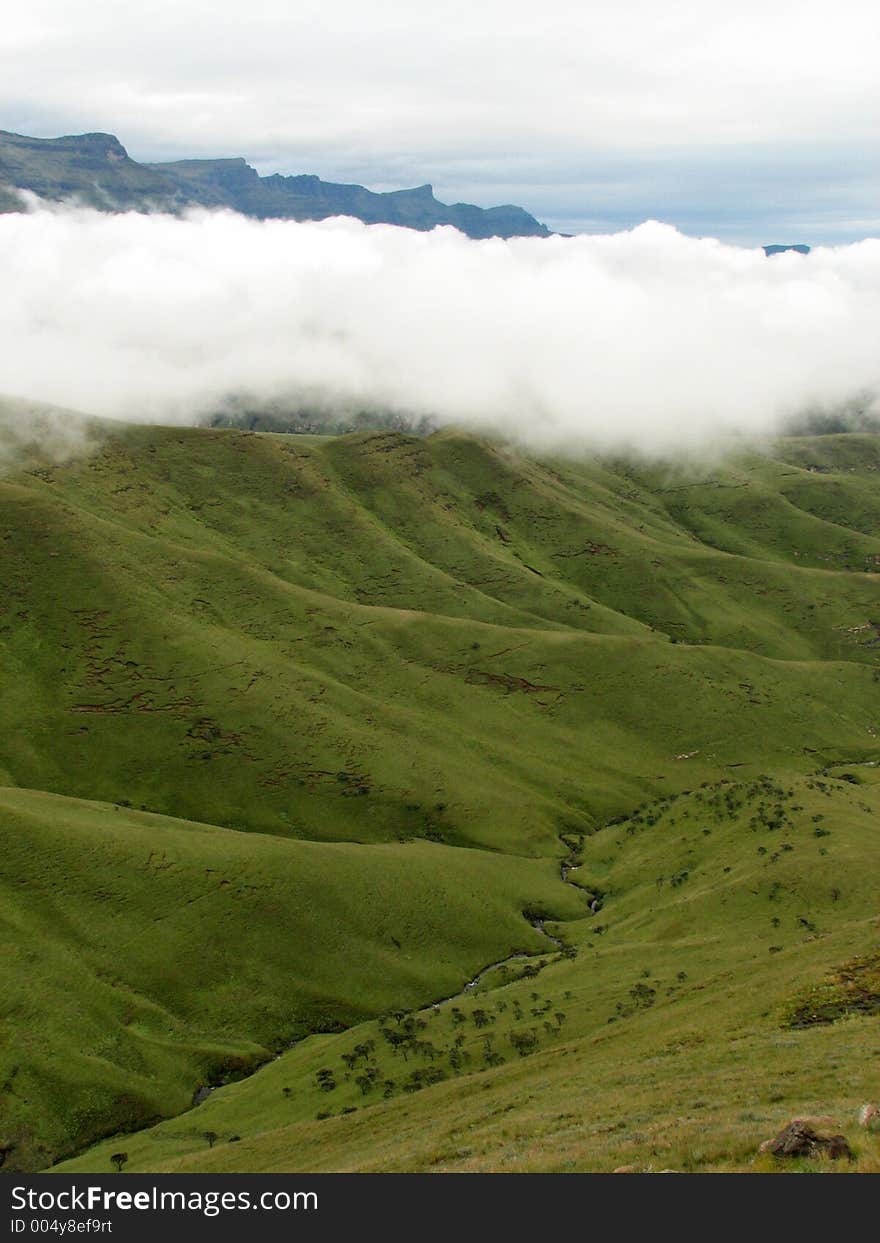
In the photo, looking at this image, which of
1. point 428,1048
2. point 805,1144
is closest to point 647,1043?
point 428,1048

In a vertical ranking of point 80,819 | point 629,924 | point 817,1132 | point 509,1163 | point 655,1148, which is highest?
point 817,1132

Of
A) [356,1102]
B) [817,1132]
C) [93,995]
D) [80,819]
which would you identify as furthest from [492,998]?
[817,1132]

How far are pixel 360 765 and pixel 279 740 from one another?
20101 mm

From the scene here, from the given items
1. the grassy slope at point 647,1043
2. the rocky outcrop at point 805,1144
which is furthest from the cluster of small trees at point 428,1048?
the rocky outcrop at point 805,1144

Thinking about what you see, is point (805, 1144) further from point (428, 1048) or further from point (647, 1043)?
point (428, 1048)

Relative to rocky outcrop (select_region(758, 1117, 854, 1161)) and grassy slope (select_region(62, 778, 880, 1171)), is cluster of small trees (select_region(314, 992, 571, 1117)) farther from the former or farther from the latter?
rocky outcrop (select_region(758, 1117, 854, 1161))

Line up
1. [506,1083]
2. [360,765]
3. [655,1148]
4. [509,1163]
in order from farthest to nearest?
1. [360,765]
2. [506,1083]
3. [509,1163]
4. [655,1148]

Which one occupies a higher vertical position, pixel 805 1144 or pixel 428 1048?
pixel 805 1144

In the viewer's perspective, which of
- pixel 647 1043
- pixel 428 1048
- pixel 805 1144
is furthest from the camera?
pixel 428 1048

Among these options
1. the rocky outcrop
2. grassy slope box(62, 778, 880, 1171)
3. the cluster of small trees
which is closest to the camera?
the rocky outcrop

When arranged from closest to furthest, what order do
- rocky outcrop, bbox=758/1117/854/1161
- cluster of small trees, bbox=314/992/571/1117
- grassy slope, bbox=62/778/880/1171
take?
rocky outcrop, bbox=758/1117/854/1161, grassy slope, bbox=62/778/880/1171, cluster of small trees, bbox=314/992/571/1117

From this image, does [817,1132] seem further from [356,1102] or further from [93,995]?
[93,995]

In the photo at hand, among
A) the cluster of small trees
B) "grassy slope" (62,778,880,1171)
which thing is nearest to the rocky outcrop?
"grassy slope" (62,778,880,1171)

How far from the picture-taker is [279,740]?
7840 inches
